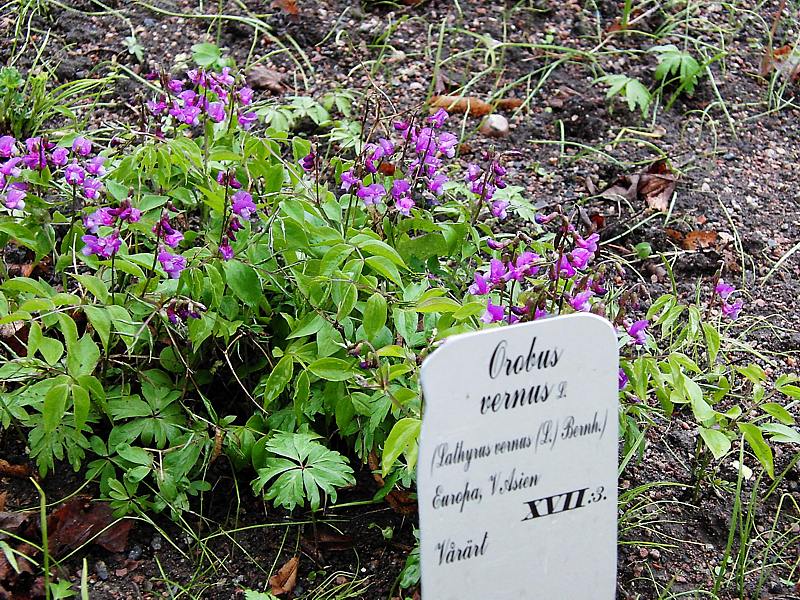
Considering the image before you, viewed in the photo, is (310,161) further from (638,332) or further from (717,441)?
(717,441)

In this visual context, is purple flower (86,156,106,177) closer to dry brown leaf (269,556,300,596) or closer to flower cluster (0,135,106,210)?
flower cluster (0,135,106,210)

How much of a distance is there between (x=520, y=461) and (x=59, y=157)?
1331mm

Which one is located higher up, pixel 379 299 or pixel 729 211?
pixel 379 299

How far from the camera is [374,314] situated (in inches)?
78.7

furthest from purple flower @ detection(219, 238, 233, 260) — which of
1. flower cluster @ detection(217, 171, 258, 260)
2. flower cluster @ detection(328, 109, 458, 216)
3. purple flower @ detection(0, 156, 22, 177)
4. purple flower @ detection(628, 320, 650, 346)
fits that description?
purple flower @ detection(628, 320, 650, 346)

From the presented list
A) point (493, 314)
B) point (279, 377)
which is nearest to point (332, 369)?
point (279, 377)

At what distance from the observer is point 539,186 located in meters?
3.61

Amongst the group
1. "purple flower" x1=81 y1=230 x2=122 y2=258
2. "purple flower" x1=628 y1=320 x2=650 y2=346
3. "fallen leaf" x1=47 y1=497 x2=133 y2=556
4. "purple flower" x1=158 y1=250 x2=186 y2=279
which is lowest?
"fallen leaf" x1=47 y1=497 x2=133 y2=556

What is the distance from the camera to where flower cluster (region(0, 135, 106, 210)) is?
2281mm

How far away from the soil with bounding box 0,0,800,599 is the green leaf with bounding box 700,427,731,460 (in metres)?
0.35

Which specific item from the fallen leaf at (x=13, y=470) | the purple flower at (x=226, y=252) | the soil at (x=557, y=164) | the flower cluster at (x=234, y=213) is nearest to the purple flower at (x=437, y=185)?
the soil at (x=557, y=164)

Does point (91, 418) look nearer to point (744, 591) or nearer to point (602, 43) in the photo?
point (744, 591)

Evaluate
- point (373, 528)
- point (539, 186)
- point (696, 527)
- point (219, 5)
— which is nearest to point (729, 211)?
point (539, 186)

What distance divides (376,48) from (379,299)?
2.45 m
